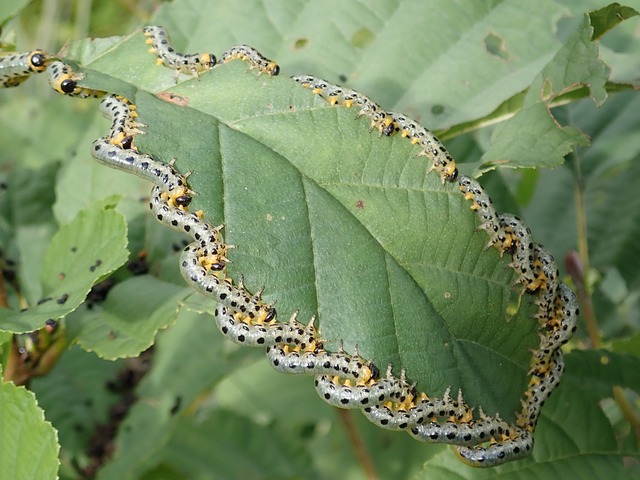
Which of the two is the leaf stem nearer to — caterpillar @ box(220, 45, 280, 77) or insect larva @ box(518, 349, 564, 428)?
insect larva @ box(518, 349, 564, 428)

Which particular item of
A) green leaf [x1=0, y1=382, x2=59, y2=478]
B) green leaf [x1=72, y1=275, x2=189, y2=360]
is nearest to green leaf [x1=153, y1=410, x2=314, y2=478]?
green leaf [x1=72, y1=275, x2=189, y2=360]

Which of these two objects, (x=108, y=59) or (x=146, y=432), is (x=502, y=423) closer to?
(x=108, y=59)

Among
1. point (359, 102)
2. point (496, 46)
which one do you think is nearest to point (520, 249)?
point (359, 102)

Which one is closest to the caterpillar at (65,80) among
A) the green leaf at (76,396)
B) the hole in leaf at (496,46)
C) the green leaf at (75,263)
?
the green leaf at (75,263)

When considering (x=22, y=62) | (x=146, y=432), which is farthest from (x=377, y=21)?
(x=146, y=432)

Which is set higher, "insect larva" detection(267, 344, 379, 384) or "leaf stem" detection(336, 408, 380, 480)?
"insect larva" detection(267, 344, 379, 384)

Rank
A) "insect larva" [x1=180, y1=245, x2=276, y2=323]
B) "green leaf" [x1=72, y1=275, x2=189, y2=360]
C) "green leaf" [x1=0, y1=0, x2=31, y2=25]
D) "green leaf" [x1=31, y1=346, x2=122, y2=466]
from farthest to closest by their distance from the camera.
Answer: "green leaf" [x1=31, y1=346, x2=122, y2=466], "green leaf" [x1=0, y1=0, x2=31, y2=25], "green leaf" [x1=72, y1=275, x2=189, y2=360], "insect larva" [x1=180, y1=245, x2=276, y2=323]

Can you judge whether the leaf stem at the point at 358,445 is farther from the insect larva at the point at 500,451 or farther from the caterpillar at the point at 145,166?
the caterpillar at the point at 145,166
